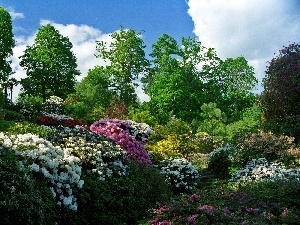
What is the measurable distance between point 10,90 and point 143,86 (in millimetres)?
12494

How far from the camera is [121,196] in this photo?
11.4 m

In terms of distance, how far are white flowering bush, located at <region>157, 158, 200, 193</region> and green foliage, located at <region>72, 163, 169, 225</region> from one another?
7.50ft

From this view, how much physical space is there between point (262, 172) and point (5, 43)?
110 feet

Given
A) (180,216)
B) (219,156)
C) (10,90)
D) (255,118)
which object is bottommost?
(180,216)

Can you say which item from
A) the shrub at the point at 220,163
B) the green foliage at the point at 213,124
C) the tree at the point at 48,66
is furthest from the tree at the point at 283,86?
the tree at the point at 48,66

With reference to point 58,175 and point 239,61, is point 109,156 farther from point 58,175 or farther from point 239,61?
point 239,61

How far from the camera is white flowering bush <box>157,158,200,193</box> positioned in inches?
628

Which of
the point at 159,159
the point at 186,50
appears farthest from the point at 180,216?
the point at 186,50

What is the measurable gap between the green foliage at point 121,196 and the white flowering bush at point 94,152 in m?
0.27

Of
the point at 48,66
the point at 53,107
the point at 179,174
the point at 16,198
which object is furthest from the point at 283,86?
the point at 48,66

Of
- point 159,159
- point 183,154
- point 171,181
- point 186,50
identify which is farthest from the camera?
point 186,50

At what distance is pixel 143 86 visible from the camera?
151 feet

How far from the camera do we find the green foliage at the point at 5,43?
138 feet

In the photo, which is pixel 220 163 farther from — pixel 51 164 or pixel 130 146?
pixel 51 164
